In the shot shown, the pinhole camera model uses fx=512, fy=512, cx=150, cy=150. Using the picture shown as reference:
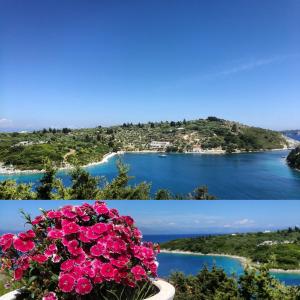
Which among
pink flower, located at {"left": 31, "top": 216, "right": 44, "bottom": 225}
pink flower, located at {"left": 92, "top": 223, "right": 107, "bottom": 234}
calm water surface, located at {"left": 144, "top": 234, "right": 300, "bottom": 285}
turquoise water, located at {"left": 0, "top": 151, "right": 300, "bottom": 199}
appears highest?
pink flower, located at {"left": 31, "top": 216, "right": 44, "bottom": 225}

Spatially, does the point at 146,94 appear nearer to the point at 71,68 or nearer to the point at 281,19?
the point at 71,68

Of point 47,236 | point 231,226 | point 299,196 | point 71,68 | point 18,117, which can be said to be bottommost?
point 299,196

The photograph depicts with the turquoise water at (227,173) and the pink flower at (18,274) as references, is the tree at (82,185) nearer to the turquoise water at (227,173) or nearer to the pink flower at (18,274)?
the turquoise water at (227,173)

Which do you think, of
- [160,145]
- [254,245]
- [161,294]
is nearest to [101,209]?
[161,294]

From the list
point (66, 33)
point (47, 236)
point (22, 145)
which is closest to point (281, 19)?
point (66, 33)

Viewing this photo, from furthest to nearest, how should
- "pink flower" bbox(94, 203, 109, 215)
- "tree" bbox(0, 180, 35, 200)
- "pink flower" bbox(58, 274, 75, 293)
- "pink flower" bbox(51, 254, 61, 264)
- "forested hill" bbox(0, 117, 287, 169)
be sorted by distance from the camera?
"forested hill" bbox(0, 117, 287, 169), "tree" bbox(0, 180, 35, 200), "pink flower" bbox(94, 203, 109, 215), "pink flower" bbox(51, 254, 61, 264), "pink flower" bbox(58, 274, 75, 293)

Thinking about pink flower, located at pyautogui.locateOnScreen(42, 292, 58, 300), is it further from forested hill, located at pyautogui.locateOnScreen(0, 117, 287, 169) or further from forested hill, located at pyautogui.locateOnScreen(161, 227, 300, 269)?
forested hill, located at pyautogui.locateOnScreen(0, 117, 287, 169)

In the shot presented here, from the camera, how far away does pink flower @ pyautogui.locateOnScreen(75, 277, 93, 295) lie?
195cm

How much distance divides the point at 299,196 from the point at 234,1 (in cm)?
618

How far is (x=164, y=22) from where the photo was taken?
855 centimetres

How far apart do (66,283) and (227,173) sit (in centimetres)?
1397

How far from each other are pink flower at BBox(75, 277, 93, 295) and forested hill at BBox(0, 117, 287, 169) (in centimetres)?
515

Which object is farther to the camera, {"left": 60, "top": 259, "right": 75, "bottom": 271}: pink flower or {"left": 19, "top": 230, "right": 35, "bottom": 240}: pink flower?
{"left": 19, "top": 230, "right": 35, "bottom": 240}: pink flower

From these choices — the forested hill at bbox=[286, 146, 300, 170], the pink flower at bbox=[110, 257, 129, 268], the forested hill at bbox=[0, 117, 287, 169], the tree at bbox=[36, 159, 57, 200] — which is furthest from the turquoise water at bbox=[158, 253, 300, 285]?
the forested hill at bbox=[286, 146, 300, 170]
